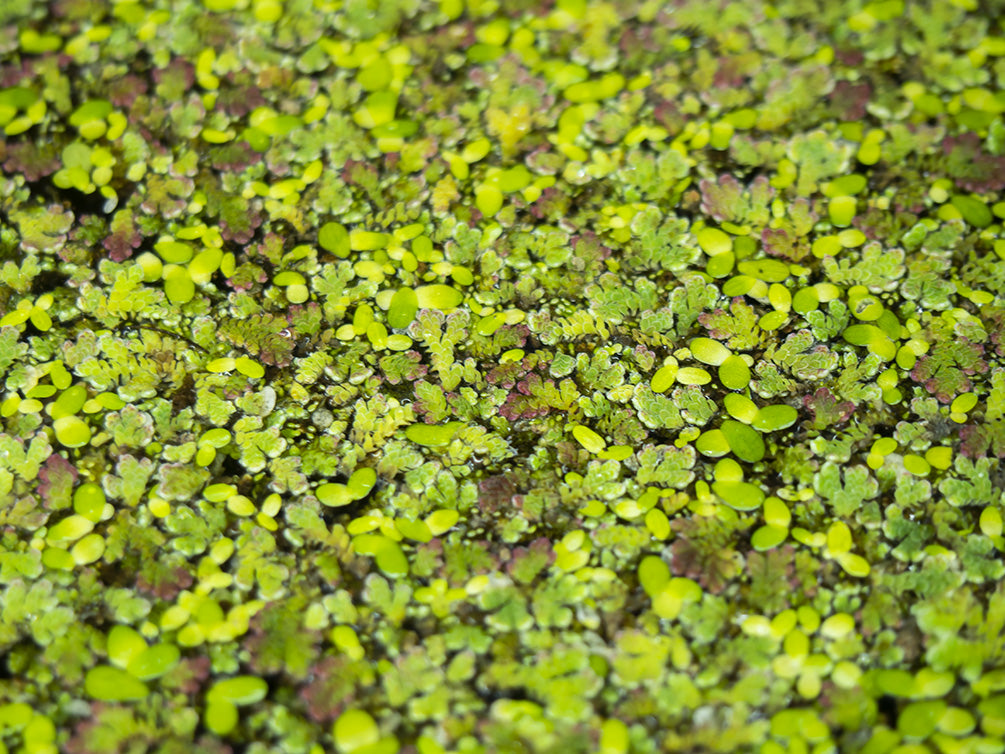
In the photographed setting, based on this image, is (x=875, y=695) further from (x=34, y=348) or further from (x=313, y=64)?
(x=313, y=64)

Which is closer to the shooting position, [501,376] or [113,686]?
[113,686]

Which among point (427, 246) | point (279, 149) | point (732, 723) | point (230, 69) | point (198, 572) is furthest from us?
point (230, 69)

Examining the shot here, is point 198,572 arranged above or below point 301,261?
below

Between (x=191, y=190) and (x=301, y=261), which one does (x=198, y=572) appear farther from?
(x=191, y=190)

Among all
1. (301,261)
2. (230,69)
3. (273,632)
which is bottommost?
(273,632)

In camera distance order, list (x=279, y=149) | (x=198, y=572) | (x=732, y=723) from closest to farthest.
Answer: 1. (x=732, y=723)
2. (x=198, y=572)
3. (x=279, y=149)

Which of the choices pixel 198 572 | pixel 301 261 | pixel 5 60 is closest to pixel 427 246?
pixel 301 261

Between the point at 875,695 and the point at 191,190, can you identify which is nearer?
the point at 875,695
